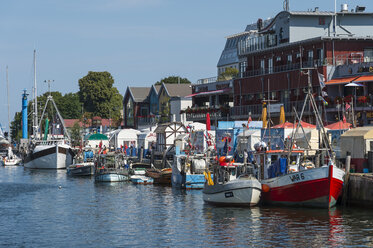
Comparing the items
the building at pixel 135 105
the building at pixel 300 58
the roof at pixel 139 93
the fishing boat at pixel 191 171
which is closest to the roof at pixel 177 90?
the building at pixel 135 105

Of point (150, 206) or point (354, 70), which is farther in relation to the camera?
point (354, 70)

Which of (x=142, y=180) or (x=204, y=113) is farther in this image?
(x=204, y=113)

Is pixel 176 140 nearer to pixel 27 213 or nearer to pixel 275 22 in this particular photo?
pixel 275 22

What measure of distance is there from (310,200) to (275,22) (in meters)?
48.8

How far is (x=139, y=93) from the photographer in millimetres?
146750

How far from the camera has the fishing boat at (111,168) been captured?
76.8 m

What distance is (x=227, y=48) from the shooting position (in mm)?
159625

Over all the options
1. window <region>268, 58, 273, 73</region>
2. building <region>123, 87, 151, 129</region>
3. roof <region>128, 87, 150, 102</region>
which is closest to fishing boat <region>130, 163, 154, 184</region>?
window <region>268, 58, 273, 73</region>

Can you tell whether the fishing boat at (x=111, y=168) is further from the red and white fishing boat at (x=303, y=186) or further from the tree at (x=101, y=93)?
the tree at (x=101, y=93)

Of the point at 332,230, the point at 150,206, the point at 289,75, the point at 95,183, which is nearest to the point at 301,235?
→ the point at 332,230

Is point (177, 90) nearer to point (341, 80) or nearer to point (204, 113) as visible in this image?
point (204, 113)

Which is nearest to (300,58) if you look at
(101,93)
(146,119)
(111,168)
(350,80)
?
(350,80)

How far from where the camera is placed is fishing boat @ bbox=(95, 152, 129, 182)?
7675 cm

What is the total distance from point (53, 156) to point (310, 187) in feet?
233
